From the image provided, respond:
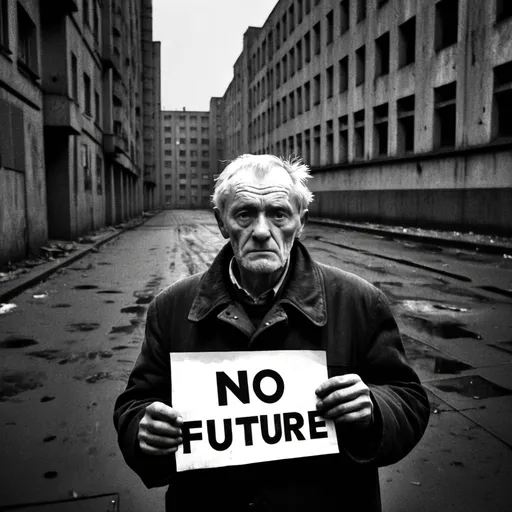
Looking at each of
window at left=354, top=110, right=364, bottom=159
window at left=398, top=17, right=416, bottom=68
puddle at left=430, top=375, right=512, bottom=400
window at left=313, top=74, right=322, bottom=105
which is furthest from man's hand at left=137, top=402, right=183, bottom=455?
window at left=313, top=74, right=322, bottom=105

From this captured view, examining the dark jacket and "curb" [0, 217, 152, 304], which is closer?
the dark jacket

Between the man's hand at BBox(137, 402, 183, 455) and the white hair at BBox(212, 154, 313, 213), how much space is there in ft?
2.90

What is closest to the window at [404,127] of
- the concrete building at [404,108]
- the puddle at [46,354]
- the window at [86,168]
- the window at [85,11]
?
the concrete building at [404,108]

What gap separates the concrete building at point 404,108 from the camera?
18219 mm

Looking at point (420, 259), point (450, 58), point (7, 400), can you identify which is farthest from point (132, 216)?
point (7, 400)

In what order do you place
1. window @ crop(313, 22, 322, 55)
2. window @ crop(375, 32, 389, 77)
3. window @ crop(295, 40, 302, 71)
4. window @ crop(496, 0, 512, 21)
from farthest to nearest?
window @ crop(295, 40, 302, 71)
window @ crop(313, 22, 322, 55)
window @ crop(375, 32, 389, 77)
window @ crop(496, 0, 512, 21)

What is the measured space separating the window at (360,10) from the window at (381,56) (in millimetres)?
3004

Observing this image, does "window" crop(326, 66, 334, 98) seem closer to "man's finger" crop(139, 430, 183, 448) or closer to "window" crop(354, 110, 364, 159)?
"window" crop(354, 110, 364, 159)

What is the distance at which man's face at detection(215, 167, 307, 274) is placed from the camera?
200 centimetres

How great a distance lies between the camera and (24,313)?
7.88m

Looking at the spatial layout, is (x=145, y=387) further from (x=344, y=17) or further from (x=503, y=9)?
(x=344, y=17)

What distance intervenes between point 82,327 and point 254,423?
5.74 meters

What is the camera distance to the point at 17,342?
623 centimetres

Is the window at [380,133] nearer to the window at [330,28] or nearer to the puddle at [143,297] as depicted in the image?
the window at [330,28]
